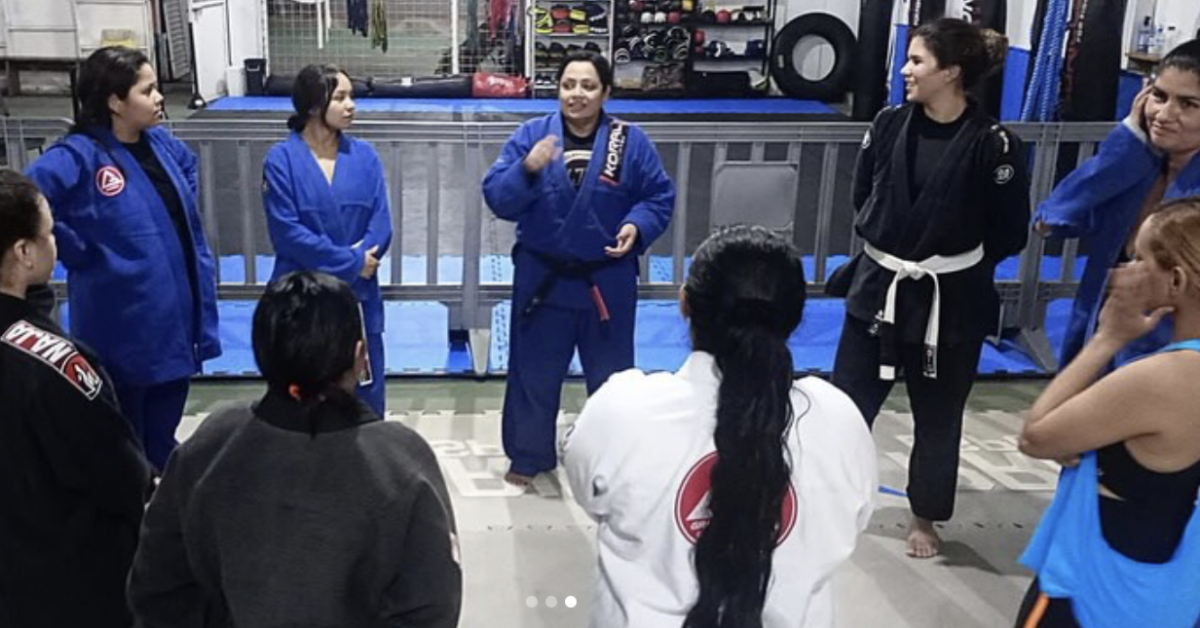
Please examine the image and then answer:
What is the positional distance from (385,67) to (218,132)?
10379 millimetres

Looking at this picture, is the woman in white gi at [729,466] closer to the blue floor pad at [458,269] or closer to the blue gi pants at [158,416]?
the blue gi pants at [158,416]

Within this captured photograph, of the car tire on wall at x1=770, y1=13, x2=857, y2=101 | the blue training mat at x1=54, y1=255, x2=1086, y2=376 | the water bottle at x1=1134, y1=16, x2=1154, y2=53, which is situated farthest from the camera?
the car tire on wall at x1=770, y1=13, x2=857, y2=101

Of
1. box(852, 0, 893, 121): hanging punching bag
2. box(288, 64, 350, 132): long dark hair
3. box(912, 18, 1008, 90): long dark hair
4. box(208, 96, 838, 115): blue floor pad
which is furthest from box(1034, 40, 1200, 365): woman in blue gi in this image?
box(852, 0, 893, 121): hanging punching bag

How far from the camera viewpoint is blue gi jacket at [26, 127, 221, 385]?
3414 millimetres

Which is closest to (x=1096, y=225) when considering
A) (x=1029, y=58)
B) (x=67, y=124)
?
(x=67, y=124)

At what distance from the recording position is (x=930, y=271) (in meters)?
3.59

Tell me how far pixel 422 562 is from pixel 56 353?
881 millimetres

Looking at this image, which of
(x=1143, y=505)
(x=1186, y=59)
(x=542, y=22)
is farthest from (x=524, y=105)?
(x=1143, y=505)

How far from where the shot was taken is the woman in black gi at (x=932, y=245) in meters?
3.46

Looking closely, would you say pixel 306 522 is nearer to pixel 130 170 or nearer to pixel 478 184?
pixel 130 170

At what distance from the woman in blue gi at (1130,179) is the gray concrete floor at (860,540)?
0.87 metres

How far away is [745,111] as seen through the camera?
12.8m

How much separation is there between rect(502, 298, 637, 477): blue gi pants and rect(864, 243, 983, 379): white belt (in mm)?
964

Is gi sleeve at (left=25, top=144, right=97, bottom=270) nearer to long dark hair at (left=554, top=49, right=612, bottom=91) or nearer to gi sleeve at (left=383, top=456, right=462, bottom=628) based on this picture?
long dark hair at (left=554, top=49, right=612, bottom=91)
